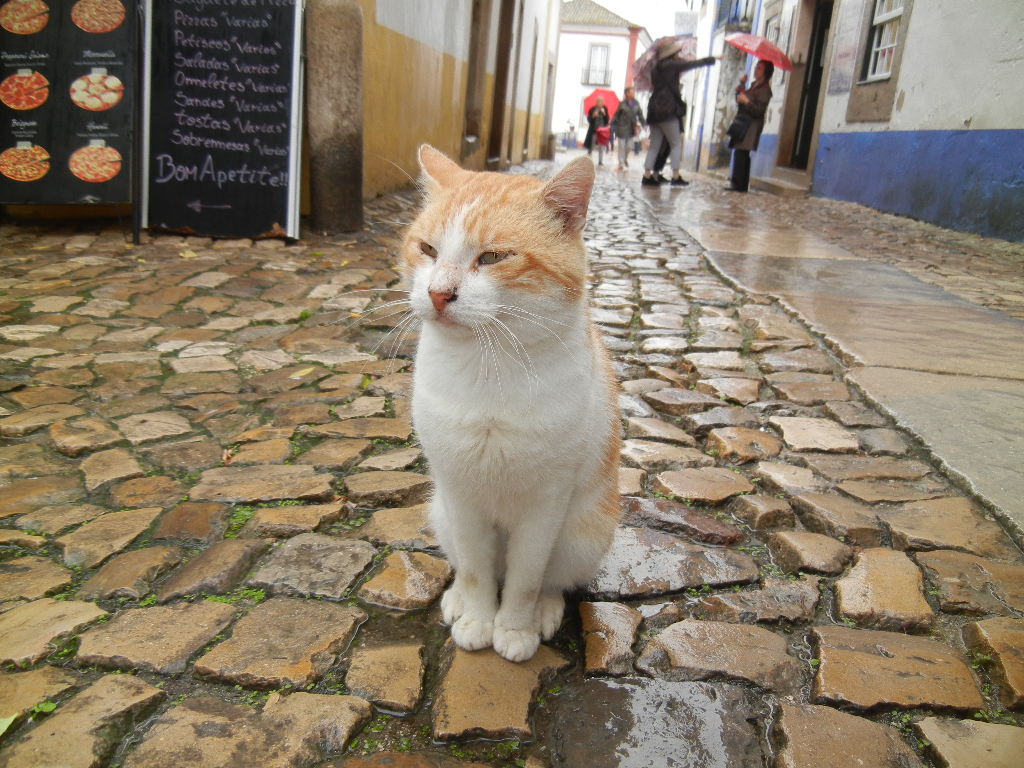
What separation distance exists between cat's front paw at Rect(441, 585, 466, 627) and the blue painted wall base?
24.4 feet

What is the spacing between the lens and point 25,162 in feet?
17.0


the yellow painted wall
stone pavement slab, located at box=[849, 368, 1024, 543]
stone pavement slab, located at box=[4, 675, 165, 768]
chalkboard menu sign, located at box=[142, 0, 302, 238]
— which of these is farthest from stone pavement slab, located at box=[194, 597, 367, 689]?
the yellow painted wall

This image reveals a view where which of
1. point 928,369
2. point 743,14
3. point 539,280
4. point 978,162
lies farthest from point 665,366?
point 743,14

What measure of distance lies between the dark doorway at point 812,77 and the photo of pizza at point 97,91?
12318 mm

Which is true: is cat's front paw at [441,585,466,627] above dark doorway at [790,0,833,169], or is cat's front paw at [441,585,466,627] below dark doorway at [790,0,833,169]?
below

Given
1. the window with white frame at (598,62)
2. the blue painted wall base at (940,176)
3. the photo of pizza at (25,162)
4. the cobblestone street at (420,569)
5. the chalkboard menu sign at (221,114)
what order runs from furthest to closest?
the window with white frame at (598,62) < the blue painted wall base at (940,176) < the chalkboard menu sign at (221,114) < the photo of pizza at (25,162) < the cobblestone street at (420,569)

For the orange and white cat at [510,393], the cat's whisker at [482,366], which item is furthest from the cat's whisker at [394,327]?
the cat's whisker at [482,366]

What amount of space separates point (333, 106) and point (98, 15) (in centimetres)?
174

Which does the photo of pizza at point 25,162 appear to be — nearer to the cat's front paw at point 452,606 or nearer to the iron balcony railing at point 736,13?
the cat's front paw at point 452,606

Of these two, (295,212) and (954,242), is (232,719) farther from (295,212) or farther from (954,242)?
(954,242)

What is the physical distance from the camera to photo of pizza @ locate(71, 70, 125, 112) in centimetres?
523

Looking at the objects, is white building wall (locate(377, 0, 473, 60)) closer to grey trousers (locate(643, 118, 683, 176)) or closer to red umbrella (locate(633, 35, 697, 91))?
red umbrella (locate(633, 35, 697, 91))

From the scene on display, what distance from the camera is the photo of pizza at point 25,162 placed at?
5.14 meters

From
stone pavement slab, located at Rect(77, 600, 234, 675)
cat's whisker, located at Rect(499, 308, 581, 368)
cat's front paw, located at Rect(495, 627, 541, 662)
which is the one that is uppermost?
cat's whisker, located at Rect(499, 308, 581, 368)
